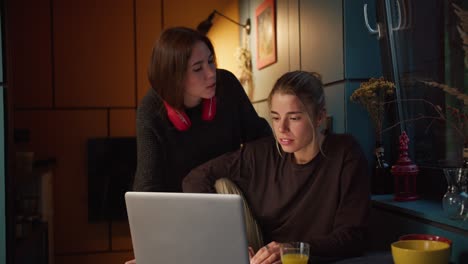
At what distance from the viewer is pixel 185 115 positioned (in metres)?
2.23

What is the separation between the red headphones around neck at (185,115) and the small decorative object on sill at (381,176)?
753 mm

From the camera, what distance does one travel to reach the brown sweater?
1644 mm

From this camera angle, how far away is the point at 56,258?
4418 millimetres

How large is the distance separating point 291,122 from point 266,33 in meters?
2.03

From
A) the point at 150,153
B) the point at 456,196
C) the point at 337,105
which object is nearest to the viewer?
the point at 456,196

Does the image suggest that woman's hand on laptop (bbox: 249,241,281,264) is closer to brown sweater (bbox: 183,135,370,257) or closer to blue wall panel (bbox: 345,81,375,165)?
brown sweater (bbox: 183,135,370,257)

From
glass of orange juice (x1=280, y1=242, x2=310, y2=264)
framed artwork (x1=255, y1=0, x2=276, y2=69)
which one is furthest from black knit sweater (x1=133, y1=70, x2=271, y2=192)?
framed artwork (x1=255, y1=0, x2=276, y2=69)

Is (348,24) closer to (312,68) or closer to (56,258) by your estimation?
(312,68)

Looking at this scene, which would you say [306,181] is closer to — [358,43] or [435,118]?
[435,118]

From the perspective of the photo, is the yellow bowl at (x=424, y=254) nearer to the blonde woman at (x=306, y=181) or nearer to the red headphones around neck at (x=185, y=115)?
the blonde woman at (x=306, y=181)

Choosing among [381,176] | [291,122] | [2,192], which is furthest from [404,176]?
[2,192]

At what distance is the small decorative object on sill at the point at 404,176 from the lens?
2047 mm

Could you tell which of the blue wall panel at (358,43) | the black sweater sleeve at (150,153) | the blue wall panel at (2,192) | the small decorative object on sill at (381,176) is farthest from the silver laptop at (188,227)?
the blue wall panel at (2,192)

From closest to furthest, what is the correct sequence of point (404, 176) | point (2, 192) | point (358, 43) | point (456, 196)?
point (456, 196)
point (404, 176)
point (358, 43)
point (2, 192)
